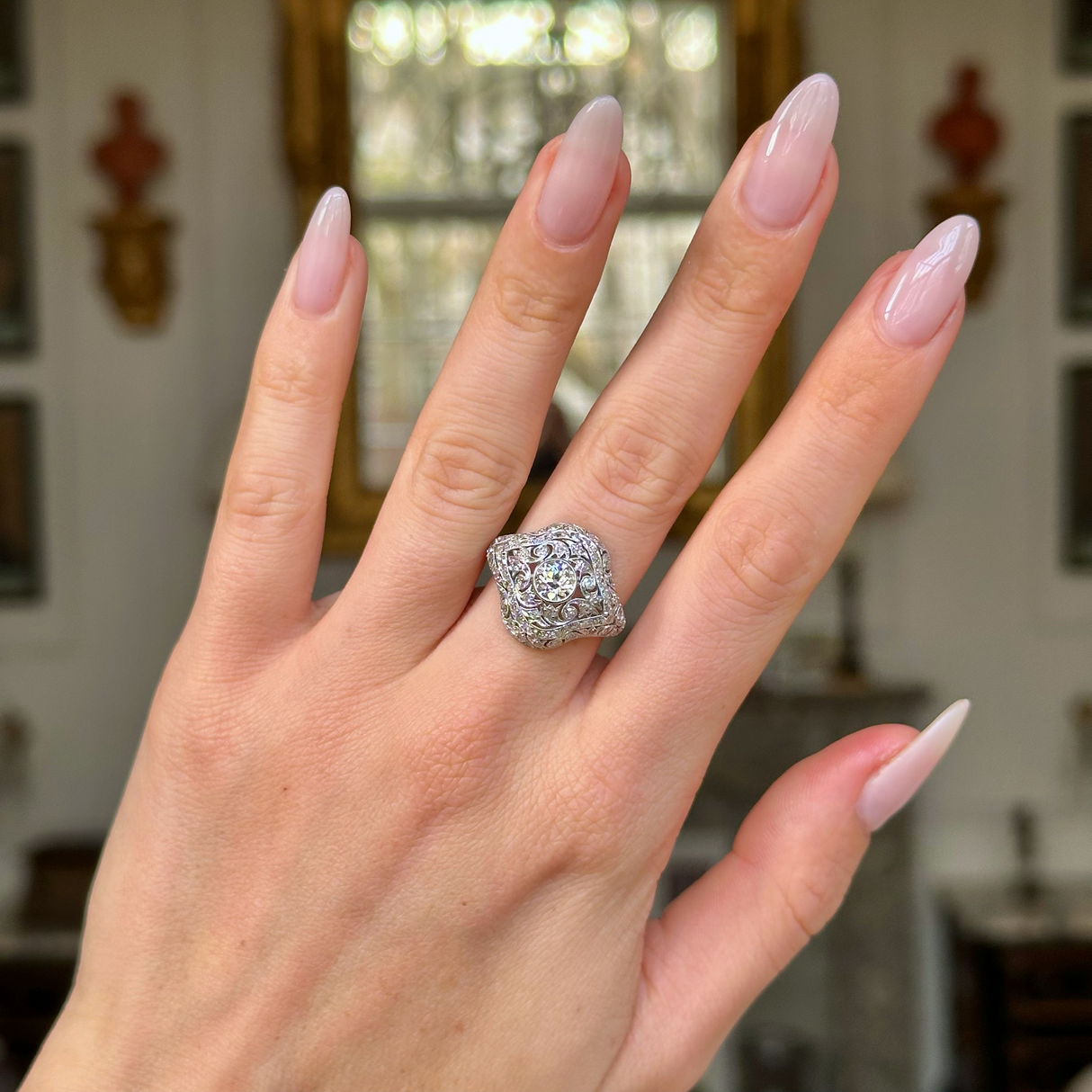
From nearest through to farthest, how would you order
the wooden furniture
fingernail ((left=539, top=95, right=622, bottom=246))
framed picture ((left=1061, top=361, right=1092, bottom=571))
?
fingernail ((left=539, top=95, right=622, bottom=246)) → the wooden furniture → framed picture ((left=1061, top=361, right=1092, bottom=571))

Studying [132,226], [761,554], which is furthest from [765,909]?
[132,226]

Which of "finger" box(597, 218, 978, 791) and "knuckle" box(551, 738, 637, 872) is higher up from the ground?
"finger" box(597, 218, 978, 791)

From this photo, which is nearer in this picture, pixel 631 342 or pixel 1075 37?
pixel 631 342

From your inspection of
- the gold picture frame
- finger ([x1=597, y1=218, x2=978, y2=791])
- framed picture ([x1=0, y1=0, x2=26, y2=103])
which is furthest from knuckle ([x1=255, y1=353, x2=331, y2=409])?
framed picture ([x1=0, y1=0, x2=26, y2=103])

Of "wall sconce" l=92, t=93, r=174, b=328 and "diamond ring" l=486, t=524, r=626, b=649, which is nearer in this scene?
"diamond ring" l=486, t=524, r=626, b=649

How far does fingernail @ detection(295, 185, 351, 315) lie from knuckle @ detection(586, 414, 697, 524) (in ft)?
0.56

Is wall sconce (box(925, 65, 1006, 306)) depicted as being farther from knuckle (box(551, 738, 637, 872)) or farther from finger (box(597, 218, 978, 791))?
knuckle (box(551, 738, 637, 872))

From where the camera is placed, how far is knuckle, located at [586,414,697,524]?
22.3 inches

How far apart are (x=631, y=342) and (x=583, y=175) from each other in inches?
→ 86.4

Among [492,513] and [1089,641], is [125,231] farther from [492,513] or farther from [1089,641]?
[1089,641]

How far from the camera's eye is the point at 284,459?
0.58 meters

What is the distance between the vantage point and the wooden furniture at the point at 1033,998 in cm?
248

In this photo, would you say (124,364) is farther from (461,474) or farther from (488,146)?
(461,474)

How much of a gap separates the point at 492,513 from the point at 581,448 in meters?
0.06
